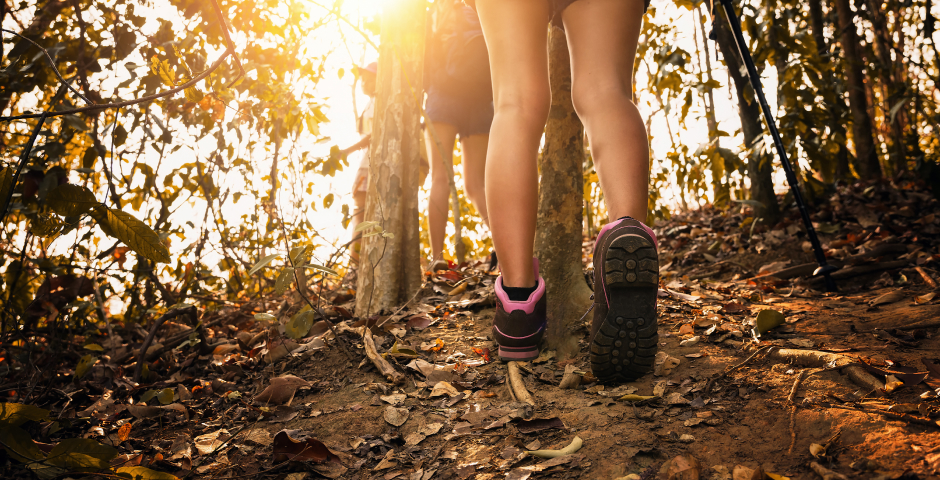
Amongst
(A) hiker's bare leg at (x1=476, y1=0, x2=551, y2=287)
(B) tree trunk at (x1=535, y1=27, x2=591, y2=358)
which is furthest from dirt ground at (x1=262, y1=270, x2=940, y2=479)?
(A) hiker's bare leg at (x1=476, y1=0, x2=551, y2=287)

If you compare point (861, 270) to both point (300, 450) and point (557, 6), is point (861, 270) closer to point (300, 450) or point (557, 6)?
point (557, 6)

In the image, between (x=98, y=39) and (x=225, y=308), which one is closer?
(x=98, y=39)

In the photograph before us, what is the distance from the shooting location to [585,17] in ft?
4.75

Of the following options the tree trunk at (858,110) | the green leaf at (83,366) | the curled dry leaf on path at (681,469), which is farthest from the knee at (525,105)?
the tree trunk at (858,110)

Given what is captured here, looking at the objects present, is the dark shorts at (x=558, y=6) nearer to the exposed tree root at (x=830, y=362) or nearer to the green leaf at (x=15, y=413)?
the exposed tree root at (x=830, y=362)

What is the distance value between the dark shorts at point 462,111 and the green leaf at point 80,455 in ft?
7.33

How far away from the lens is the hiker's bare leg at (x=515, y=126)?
1.43 m

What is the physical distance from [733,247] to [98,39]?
3767mm

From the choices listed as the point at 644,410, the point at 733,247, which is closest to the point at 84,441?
the point at 644,410

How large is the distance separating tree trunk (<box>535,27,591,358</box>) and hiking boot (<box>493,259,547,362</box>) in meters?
0.27

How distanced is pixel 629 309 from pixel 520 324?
0.36 meters

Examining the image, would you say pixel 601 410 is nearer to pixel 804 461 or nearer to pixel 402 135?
pixel 804 461

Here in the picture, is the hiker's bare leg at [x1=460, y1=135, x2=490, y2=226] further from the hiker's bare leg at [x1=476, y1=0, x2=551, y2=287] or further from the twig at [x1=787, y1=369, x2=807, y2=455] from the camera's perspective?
the twig at [x1=787, y1=369, x2=807, y2=455]

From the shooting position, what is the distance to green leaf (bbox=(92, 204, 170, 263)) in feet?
3.03
